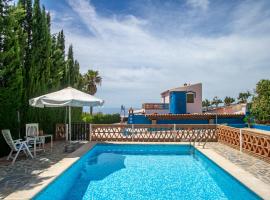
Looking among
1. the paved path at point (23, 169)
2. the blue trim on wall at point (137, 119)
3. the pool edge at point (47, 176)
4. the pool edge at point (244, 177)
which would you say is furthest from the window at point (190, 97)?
the pool edge at point (47, 176)

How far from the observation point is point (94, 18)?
15852mm

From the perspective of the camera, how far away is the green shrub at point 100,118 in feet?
97.0

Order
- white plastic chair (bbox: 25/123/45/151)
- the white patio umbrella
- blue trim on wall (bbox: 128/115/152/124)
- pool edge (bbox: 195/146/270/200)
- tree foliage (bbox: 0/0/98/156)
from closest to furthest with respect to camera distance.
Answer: pool edge (bbox: 195/146/270/200) → the white patio umbrella → white plastic chair (bbox: 25/123/45/151) → tree foliage (bbox: 0/0/98/156) → blue trim on wall (bbox: 128/115/152/124)

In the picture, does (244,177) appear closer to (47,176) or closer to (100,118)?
(47,176)

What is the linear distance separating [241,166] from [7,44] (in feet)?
33.2

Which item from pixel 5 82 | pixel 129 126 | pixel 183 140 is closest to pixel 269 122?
pixel 183 140

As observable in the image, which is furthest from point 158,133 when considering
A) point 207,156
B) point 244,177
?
point 244,177

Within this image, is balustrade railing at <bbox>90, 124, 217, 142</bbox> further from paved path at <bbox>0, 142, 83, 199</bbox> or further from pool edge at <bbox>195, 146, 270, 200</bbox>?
pool edge at <bbox>195, 146, 270, 200</bbox>

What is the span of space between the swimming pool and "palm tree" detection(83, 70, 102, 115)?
1418 inches

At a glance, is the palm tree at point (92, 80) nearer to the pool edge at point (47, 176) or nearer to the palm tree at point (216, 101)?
the pool edge at point (47, 176)

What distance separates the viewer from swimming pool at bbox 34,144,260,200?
6.78 meters

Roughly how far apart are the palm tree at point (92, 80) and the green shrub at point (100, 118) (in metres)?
9.86

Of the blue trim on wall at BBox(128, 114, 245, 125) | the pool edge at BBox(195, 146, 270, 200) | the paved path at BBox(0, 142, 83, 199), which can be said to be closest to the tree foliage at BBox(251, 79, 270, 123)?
the blue trim on wall at BBox(128, 114, 245, 125)

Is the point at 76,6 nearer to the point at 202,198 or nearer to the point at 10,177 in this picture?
the point at 10,177
